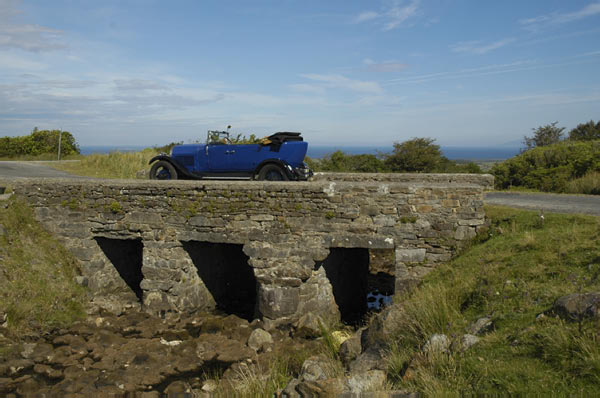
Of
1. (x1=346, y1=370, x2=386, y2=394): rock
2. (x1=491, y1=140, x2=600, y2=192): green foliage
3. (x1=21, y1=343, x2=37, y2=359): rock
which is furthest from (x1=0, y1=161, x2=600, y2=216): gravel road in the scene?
(x1=21, y1=343, x2=37, y2=359): rock

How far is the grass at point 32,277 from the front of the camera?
923 centimetres

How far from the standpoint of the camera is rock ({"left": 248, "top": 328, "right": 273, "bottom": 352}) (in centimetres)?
912

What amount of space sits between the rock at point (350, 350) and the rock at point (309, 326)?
7.58 ft

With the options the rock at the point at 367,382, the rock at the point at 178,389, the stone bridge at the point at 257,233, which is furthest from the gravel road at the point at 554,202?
the rock at the point at 178,389

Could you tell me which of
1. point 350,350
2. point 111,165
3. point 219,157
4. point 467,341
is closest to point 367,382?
point 467,341

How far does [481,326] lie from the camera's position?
5.32 meters

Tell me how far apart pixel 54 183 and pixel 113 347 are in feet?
16.5

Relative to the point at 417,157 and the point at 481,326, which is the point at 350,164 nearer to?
the point at 417,157

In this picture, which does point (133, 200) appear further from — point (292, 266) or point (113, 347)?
point (292, 266)

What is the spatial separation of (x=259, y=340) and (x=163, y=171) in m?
5.45

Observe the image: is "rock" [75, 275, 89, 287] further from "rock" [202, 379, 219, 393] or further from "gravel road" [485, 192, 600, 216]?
"gravel road" [485, 192, 600, 216]

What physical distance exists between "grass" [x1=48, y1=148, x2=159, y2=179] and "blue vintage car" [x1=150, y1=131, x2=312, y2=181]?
916 centimetres

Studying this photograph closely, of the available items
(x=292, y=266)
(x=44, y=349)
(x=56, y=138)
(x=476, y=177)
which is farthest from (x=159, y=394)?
(x=56, y=138)

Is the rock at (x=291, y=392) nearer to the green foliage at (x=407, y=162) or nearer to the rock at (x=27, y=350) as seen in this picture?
the rock at (x=27, y=350)
